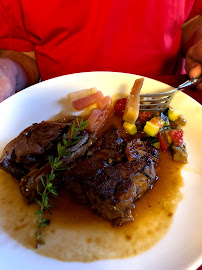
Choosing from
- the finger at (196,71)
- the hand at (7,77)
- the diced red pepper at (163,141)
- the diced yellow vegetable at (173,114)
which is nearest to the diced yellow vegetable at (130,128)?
the diced red pepper at (163,141)

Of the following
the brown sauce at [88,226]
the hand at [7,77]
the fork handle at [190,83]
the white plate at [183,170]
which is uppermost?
the fork handle at [190,83]

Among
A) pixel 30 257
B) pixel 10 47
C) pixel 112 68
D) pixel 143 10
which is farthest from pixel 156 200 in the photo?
pixel 10 47

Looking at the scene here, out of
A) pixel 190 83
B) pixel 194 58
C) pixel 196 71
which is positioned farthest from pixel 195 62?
pixel 190 83

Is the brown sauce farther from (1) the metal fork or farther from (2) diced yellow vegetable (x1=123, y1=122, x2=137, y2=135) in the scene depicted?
(1) the metal fork

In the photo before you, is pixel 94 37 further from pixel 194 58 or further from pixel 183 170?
pixel 183 170

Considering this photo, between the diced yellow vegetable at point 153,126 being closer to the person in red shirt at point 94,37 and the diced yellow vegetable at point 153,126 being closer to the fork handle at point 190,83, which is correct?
the fork handle at point 190,83

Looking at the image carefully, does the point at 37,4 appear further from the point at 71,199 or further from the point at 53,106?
the point at 71,199

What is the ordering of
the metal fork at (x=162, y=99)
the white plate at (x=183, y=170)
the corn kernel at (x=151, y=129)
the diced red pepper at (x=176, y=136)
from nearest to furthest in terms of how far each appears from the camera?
the white plate at (x=183, y=170)
the diced red pepper at (x=176, y=136)
the corn kernel at (x=151, y=129)
the metal fork at (x=162, y=99)

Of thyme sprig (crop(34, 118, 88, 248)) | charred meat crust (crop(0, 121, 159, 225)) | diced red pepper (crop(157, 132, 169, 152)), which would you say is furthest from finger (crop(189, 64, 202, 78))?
thyme sprig (crop(34, 118, 88, 248))
